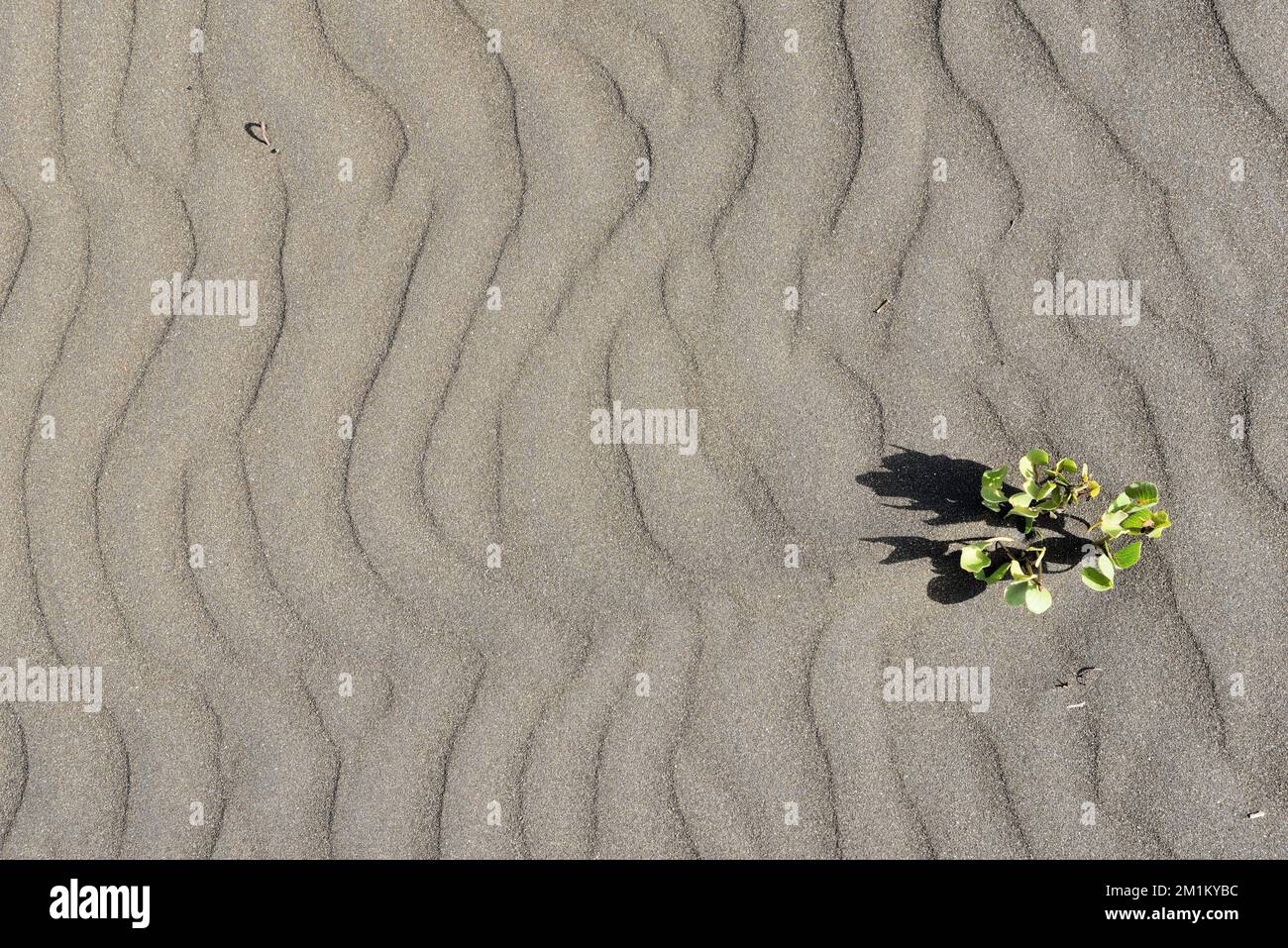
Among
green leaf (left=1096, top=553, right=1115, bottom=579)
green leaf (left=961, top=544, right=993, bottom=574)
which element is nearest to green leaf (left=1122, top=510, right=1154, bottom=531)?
green leaf (left=1096, top=553, right=1115, bottom=579)

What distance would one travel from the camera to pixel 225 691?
2.75m

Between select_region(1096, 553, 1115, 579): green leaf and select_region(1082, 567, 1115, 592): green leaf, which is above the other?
select_region(1096, 553, 1115, 579): green leaf

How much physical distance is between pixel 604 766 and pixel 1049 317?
2.02m

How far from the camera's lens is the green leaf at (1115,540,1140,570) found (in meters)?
2.56

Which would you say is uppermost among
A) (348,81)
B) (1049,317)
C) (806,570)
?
(348,81)

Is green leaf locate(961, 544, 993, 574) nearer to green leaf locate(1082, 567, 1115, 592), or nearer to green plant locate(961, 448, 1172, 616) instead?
green plant locate(961, 448, 1172, 616)

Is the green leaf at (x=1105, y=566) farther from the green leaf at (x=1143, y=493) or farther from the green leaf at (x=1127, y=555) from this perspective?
the green leaf at (x=1143, y=493)

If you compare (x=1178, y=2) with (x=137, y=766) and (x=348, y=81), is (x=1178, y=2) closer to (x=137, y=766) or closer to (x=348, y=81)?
(x=348, y=81)

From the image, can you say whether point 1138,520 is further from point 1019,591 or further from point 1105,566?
point 1019,591

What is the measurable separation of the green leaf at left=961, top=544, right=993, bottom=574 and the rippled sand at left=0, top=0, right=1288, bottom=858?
0.43 feet

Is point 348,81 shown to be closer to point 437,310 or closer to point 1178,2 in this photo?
point 437,310

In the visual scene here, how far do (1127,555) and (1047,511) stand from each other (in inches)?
10.1

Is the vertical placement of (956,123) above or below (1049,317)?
above
